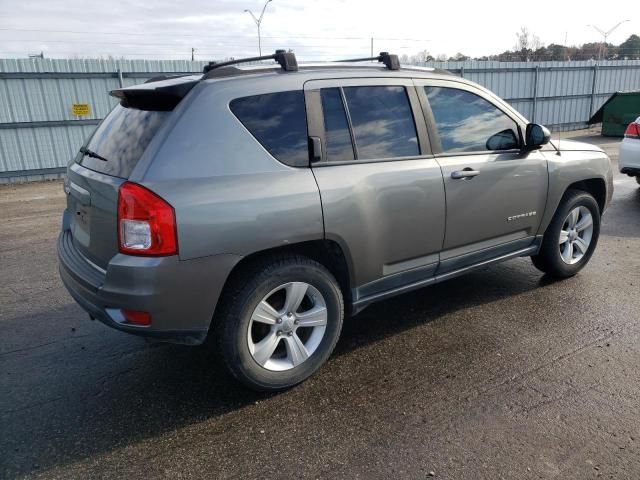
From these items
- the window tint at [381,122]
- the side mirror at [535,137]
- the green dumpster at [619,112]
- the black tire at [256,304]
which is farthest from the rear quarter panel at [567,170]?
the green dumpster at [619,112]

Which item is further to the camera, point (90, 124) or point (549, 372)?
point (90, 124)

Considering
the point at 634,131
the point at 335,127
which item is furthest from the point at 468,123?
the point at 634,131

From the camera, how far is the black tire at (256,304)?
9.27 ft

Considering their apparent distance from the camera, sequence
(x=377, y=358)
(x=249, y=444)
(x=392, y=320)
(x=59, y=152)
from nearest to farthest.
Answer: (x=249, y=444), (x=377, y=358), (x=392, y=320), (x=59, y=152)

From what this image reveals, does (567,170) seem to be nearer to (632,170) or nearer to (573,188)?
(573,188)

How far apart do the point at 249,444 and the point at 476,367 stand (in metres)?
1.54

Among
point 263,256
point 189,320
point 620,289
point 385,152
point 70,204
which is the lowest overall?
A: point 620,289

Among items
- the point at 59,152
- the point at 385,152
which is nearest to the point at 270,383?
the point at 385,152

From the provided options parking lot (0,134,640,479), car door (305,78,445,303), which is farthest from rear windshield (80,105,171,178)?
parking lot (0,134,640,479)

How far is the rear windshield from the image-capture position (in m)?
2.80

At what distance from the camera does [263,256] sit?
2.94 meters

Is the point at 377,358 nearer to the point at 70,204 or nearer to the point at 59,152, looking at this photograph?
the point at 70,204

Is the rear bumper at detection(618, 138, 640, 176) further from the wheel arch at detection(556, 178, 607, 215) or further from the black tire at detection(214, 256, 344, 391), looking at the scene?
the black tire at detection(214, 256, 344, 391)

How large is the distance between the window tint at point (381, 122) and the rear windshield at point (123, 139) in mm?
1190
